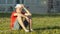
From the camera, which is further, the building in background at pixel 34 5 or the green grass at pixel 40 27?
the building in background at pixel 34 5

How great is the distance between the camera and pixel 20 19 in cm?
954

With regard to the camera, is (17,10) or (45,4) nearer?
(17,10)

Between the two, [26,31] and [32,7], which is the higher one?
[26,31]

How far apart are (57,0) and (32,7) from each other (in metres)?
2.60

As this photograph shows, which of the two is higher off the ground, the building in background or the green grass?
the green grass

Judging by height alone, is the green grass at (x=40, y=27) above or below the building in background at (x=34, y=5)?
above

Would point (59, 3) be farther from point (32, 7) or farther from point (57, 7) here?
point (32, 7)

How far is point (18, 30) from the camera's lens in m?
9.66

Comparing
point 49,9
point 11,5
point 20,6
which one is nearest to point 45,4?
point 49,9

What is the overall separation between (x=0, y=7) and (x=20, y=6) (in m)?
17.6

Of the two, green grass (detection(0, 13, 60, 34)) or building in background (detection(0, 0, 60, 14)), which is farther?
building in background (detection(0, 0, 60, 14))

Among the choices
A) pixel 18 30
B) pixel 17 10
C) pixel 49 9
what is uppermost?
pixel 17 10

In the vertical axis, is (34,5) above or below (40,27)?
below

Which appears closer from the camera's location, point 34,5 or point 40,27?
point 40,27
